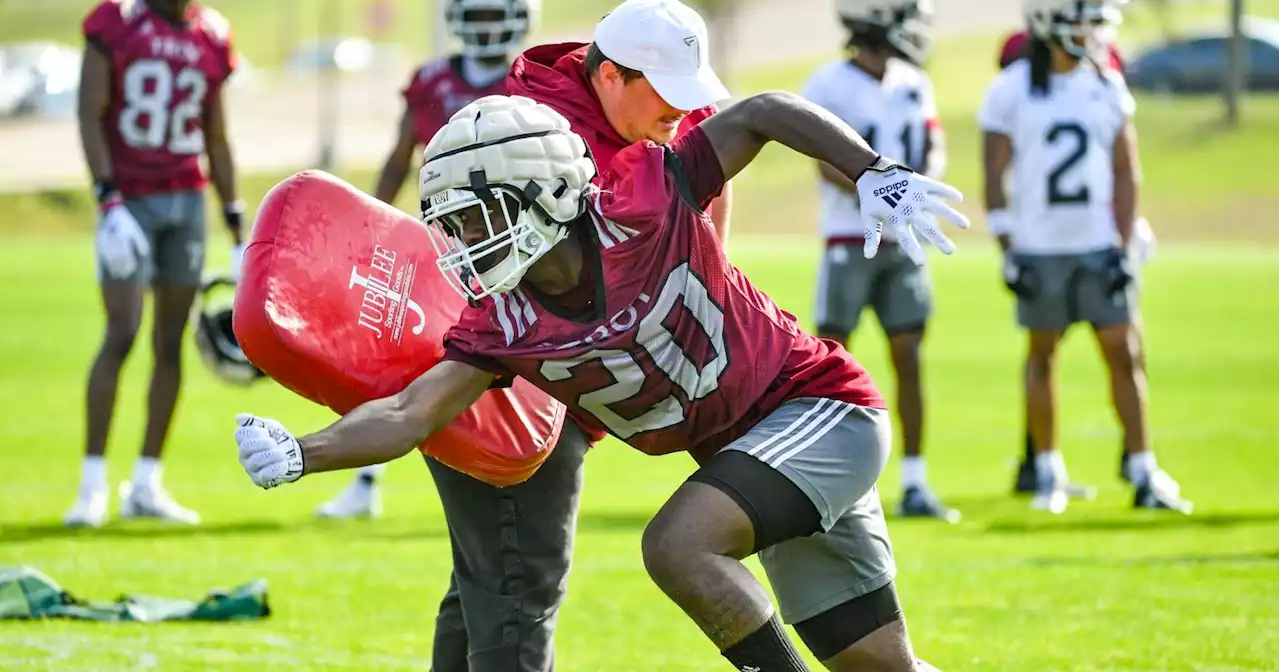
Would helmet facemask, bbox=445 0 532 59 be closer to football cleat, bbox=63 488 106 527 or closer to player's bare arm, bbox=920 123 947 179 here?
player's bare arm, bbox=920 123 947 179

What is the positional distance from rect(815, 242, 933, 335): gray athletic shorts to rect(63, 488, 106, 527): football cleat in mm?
3236

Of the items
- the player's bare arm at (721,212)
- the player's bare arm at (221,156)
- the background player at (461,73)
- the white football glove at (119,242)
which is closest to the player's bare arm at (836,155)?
the player's bare arm at (721,212)

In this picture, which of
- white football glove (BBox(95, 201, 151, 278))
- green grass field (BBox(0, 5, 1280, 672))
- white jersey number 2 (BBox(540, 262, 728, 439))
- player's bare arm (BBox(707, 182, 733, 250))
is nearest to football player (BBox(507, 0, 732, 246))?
player's bare arm (BBox(707, 182, 733, 250))

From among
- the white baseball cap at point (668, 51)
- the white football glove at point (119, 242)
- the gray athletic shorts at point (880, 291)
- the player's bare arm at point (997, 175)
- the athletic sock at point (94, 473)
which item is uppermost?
the white baseball cap at point (668, 51)

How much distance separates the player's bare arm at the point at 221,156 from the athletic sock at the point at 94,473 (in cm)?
123

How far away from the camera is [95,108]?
312 inches

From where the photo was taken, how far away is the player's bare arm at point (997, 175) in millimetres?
8500

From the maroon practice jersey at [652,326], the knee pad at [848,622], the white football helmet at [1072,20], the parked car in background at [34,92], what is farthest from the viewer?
the parked car in background at [34,92]

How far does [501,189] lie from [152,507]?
4.78 meters

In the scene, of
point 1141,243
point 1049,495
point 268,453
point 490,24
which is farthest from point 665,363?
point 1141,243

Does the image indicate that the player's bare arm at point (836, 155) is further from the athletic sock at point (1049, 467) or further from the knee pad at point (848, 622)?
the athletic sock at point (1049, 467)

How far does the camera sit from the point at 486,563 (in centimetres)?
418

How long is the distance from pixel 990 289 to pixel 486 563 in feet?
56.2

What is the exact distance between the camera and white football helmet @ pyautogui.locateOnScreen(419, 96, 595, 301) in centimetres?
362
